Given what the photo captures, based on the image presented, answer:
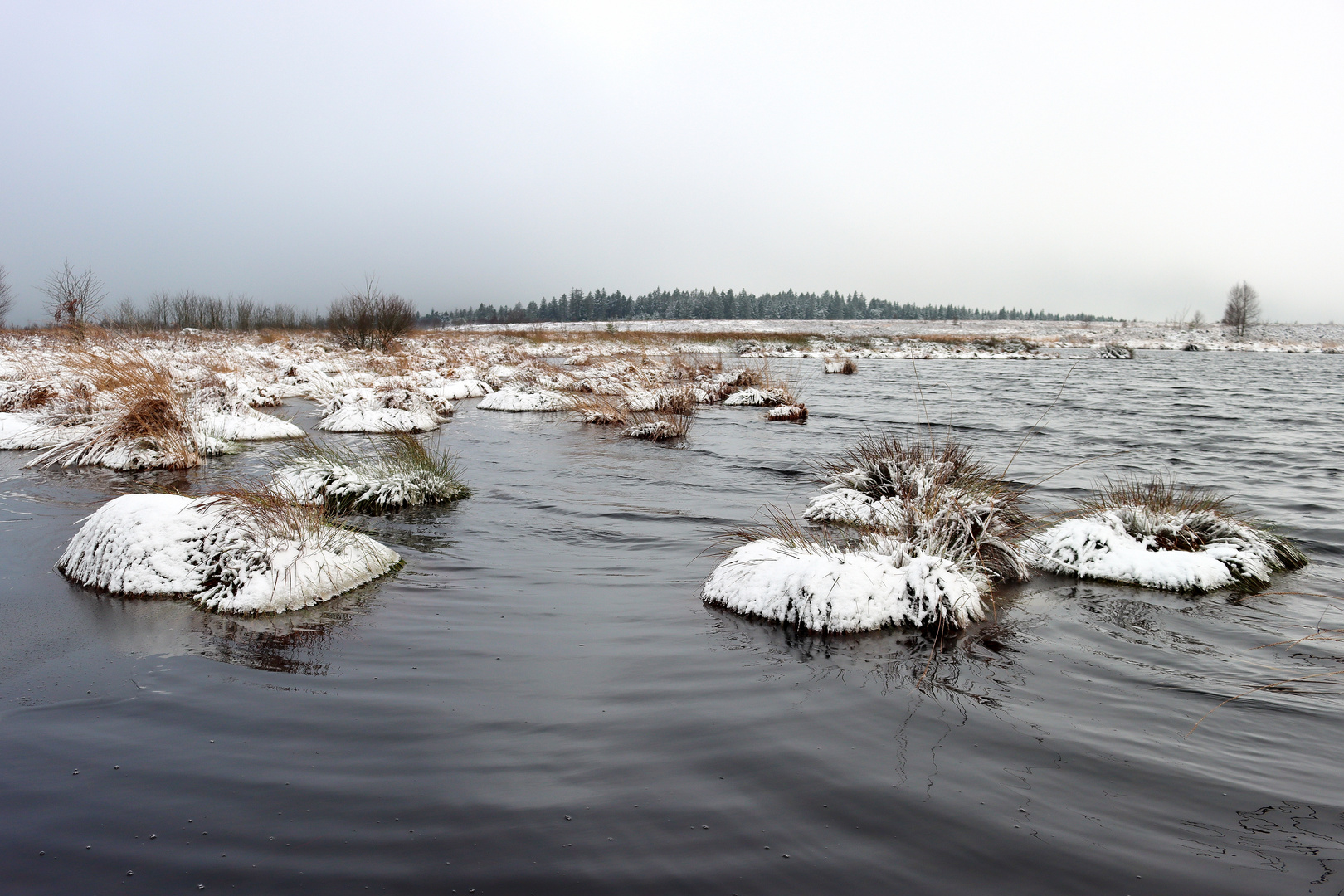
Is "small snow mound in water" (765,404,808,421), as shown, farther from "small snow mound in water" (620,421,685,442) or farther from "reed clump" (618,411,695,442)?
"small snow mound in water" (620,421,685,442)

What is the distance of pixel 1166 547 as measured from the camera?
5.81 metres

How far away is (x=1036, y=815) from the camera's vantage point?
2682 mm

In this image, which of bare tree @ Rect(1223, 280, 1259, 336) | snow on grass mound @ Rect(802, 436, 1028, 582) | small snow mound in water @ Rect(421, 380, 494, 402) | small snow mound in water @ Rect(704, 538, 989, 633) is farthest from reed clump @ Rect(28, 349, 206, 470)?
bare tree @ Rect(1223, 280, 1259, 336)

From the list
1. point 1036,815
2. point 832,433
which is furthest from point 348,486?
point 832,433

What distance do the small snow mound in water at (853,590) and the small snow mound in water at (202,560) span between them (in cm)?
274

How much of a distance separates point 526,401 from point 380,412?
13.9ft

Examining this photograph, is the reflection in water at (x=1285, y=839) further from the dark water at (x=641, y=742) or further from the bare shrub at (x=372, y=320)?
the bare shrub at (x=372, y=320)

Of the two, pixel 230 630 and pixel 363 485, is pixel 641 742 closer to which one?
pixel 230 630

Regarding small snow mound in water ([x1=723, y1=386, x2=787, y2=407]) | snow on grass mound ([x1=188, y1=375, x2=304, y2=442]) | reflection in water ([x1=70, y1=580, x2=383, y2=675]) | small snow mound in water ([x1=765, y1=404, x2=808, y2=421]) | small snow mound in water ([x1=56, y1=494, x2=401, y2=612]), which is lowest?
reflection in water ([x1=70, y1=580, x2=383, y2=675])

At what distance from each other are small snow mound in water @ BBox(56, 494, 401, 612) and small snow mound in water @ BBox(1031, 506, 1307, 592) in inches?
214

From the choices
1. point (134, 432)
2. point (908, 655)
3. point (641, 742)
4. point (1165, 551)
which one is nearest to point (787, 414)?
point (1165, 551)

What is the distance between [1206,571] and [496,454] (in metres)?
8.86

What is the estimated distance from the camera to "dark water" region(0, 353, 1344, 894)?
2387 millimetres

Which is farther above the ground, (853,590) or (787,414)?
(787,414)
